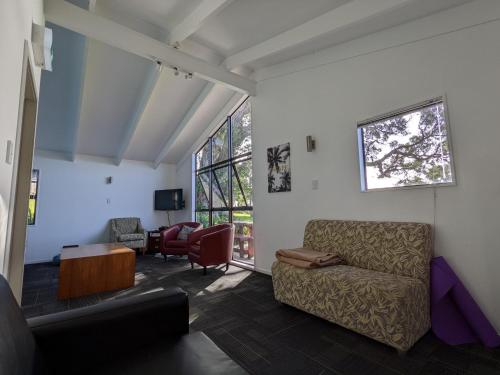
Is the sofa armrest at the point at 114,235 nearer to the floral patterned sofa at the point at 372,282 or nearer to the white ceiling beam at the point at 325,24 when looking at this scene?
the floral patterned sofa at the point at 372,282

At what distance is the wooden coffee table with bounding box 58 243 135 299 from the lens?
3.17m

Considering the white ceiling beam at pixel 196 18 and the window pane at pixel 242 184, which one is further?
the window pane at pixel 242 184

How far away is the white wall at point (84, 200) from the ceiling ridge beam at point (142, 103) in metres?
1.00

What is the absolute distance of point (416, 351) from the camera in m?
1.89

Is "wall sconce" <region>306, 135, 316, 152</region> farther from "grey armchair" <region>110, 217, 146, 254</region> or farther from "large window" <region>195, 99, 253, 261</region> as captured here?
"grey armchair" <region>110, 217, 146, 254</region>

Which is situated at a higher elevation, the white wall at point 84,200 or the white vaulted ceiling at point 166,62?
the white vaulted ceiling at point 166,62

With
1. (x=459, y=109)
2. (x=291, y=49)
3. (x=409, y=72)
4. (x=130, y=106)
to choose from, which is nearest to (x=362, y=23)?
(x=409, y=72)

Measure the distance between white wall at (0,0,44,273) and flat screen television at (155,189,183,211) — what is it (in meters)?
5.18

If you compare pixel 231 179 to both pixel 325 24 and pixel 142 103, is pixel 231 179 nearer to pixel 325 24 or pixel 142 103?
pixel 142 103

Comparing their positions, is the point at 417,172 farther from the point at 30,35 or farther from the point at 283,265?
the point at 30,35

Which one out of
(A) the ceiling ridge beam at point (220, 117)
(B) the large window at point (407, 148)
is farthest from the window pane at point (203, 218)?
(B) the large window at point (407, 148)

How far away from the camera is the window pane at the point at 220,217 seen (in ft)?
17.9

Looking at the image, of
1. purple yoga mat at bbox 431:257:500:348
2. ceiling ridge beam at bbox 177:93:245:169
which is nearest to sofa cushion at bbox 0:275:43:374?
purple yoga mat at bbox 431:257:500:348

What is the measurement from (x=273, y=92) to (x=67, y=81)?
3198mm
